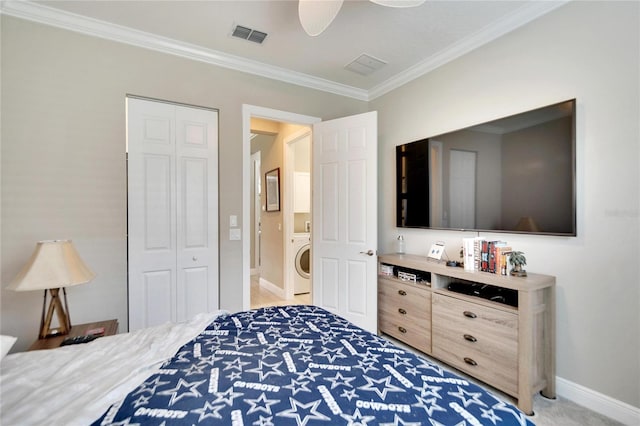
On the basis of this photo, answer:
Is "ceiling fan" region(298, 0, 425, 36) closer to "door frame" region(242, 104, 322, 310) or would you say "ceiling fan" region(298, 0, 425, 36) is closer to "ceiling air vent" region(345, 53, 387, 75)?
"ceiling air vent" region(345, 53, 387, 75)

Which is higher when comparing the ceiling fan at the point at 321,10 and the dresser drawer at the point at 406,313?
the ceiling fan at the point at 321,10

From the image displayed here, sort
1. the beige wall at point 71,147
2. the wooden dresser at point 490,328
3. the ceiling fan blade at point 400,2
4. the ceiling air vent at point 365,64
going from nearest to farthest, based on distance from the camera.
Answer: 1. the ceiling fan blade at point 400,2
2. the wooden dresser at point 490,328
3. the beige wall at point 71,147
4. the ceiling air vent at point 365,64

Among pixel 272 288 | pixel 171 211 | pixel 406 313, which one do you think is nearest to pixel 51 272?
pixel 171 211

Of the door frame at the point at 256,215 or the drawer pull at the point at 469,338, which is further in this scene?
the door frame at the point at 256,215

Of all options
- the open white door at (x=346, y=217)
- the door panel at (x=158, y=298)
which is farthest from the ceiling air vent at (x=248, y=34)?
the door panel at (x=158, y=298)

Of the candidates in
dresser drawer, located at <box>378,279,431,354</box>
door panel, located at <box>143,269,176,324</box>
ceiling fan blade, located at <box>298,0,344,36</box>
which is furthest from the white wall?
door panel, located at <box>143,269,176,324</box>

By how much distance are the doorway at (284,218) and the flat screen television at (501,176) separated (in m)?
1.71

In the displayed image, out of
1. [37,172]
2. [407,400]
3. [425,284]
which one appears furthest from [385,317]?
[37,172]

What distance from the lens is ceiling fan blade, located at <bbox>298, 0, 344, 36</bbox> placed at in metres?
1.66

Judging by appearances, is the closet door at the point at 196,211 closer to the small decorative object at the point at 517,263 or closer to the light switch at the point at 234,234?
the light switch at the point at 234,234

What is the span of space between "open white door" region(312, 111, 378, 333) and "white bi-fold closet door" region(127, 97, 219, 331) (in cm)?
112

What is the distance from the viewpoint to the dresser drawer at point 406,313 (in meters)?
2.54

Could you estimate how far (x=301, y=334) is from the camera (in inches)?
60.1

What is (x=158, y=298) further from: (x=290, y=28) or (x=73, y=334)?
(x=290, y=28)
